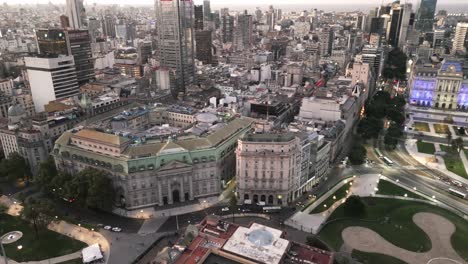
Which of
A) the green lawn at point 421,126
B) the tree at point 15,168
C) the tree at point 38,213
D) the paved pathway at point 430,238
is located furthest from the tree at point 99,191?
the green lawn at point 421,126

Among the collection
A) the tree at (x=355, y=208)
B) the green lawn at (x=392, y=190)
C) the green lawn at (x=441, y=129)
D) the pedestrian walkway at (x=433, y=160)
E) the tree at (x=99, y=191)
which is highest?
the tree at (x=99, y=191)

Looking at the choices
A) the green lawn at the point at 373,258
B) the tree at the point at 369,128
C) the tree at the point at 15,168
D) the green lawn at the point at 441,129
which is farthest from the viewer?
the green lawn at the point at 441,129

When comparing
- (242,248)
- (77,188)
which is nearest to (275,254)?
(242,248)

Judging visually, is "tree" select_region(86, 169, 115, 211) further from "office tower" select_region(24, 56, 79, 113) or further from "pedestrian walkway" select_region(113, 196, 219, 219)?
"office tower" select_region(24, 56, 79, 113)

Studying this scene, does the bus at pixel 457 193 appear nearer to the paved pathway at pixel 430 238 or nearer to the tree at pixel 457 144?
the paved pathway at pixel 430 238

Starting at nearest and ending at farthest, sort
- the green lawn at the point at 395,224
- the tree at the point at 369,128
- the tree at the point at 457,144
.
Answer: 1. the green lawn at the point at 395,224
2. the tree at the point at 457,144
3. the tree at the point at 369,128

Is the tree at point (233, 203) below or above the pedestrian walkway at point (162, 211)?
above

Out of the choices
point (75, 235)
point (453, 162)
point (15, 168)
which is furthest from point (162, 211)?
point (453, 162)

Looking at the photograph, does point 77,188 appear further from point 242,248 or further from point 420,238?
point 420,238
